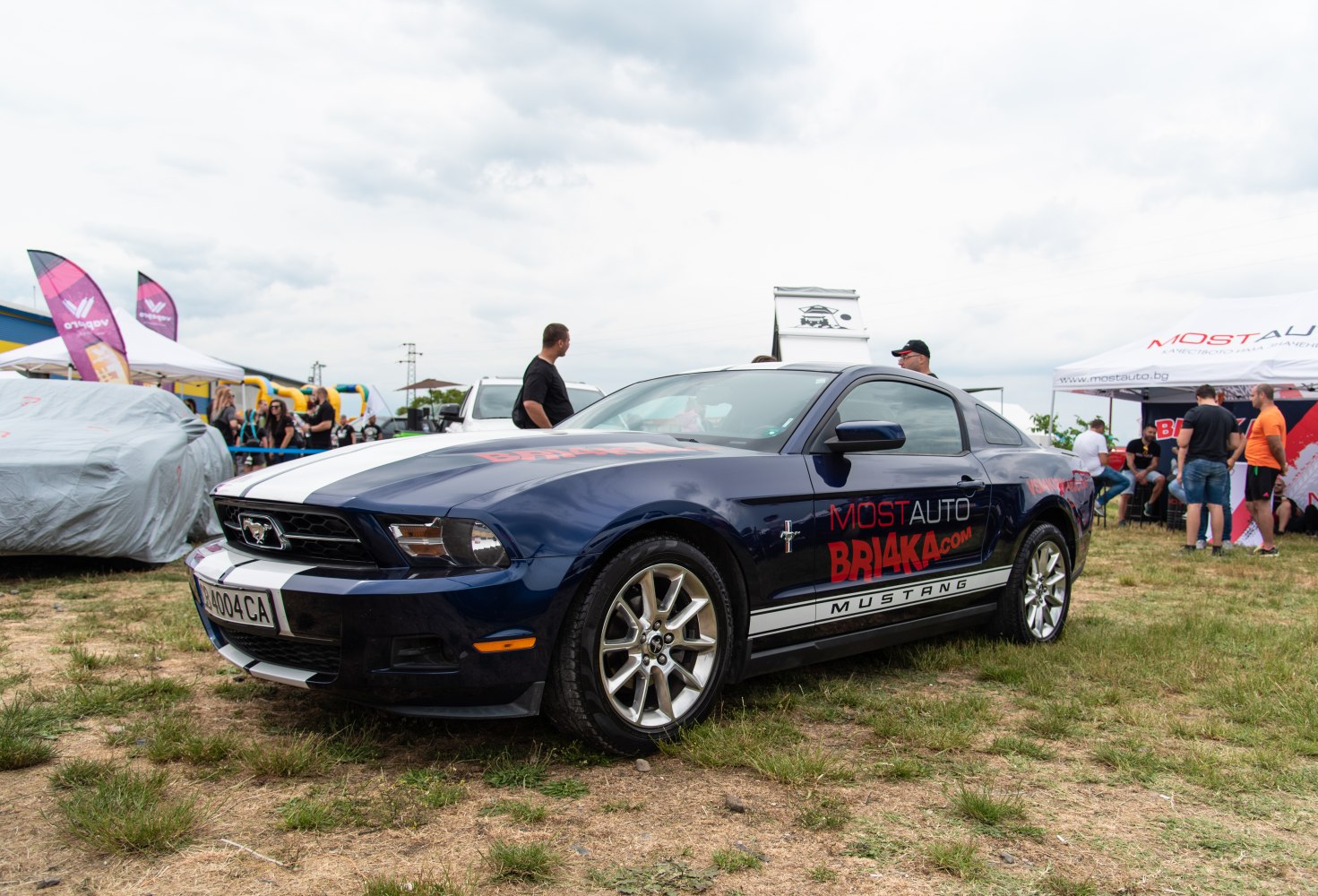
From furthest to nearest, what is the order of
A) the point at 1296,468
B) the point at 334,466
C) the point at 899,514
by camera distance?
the point at 1296,468 < the point at 899,514 < the point at 334,466

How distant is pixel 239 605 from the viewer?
2.82 metres

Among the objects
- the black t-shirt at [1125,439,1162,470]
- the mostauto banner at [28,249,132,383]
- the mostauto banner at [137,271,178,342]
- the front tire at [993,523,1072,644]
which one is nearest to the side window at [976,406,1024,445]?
the front tire at [993,523,1072,644]

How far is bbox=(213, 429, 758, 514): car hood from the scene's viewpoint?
271cm

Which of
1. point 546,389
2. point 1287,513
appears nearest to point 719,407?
point 546,389

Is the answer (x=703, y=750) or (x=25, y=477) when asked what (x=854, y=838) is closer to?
(x=703, y=750)

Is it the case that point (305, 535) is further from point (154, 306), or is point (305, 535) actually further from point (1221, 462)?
point (154, 306)

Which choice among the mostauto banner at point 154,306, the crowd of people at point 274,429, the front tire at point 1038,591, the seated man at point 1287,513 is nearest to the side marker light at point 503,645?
the front tire at point 1038,591

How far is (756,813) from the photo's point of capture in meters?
2.52

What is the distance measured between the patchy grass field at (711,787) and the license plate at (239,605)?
384 mm

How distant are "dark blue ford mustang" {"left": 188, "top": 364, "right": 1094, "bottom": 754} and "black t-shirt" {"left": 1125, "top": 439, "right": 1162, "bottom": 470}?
9.12 metres

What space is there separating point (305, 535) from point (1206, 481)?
30.3ft

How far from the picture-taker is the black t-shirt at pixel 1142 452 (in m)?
12.0

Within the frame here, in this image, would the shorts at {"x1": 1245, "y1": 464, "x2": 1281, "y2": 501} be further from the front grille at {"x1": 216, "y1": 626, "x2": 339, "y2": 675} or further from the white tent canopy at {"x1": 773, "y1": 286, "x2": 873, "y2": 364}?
the front grille at {"x1": 216, "y1": 626, "x2": 339, "y2": 675}

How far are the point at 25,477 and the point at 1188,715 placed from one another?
638 centimetres
